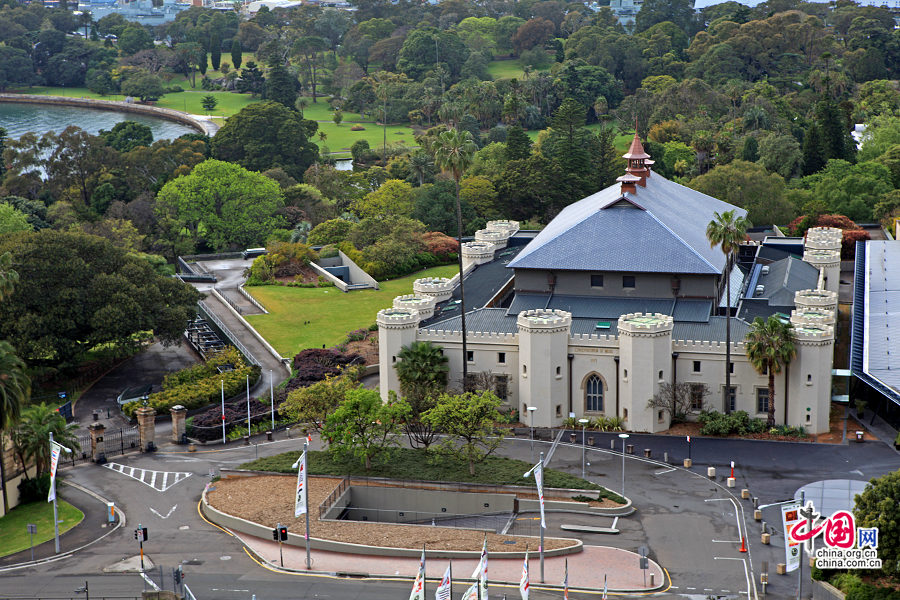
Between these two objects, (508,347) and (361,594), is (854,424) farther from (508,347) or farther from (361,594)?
(361,594)

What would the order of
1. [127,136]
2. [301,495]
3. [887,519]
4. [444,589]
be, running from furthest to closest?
[127,136] < [301,495] < [887,519] < [444,589]

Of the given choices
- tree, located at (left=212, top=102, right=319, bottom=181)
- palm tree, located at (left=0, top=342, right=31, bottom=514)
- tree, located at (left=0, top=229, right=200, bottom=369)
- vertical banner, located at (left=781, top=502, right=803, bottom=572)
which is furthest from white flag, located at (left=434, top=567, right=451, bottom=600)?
tree, located at (left=212, top=102, right=319, bottom=181)

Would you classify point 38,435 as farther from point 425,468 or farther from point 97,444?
point 425,468

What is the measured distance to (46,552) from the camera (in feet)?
173

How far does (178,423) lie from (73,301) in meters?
16.0

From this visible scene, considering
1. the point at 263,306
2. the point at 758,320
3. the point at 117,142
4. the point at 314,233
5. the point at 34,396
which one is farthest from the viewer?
the point at 117,142

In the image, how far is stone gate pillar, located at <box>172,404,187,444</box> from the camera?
6825 centimetres

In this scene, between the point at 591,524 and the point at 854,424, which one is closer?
the point at 591,524

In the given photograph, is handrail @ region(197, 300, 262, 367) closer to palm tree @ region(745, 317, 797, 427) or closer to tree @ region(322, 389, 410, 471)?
tree @ region(322, 389, 410, 471)

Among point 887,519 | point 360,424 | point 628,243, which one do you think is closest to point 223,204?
point 628,243

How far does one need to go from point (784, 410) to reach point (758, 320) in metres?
5.91

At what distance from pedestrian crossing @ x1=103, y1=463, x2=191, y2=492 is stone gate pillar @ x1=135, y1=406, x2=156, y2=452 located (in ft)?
9.11

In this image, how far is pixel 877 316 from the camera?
3073 inches

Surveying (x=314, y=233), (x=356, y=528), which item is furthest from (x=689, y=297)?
(x=314, y=233)
